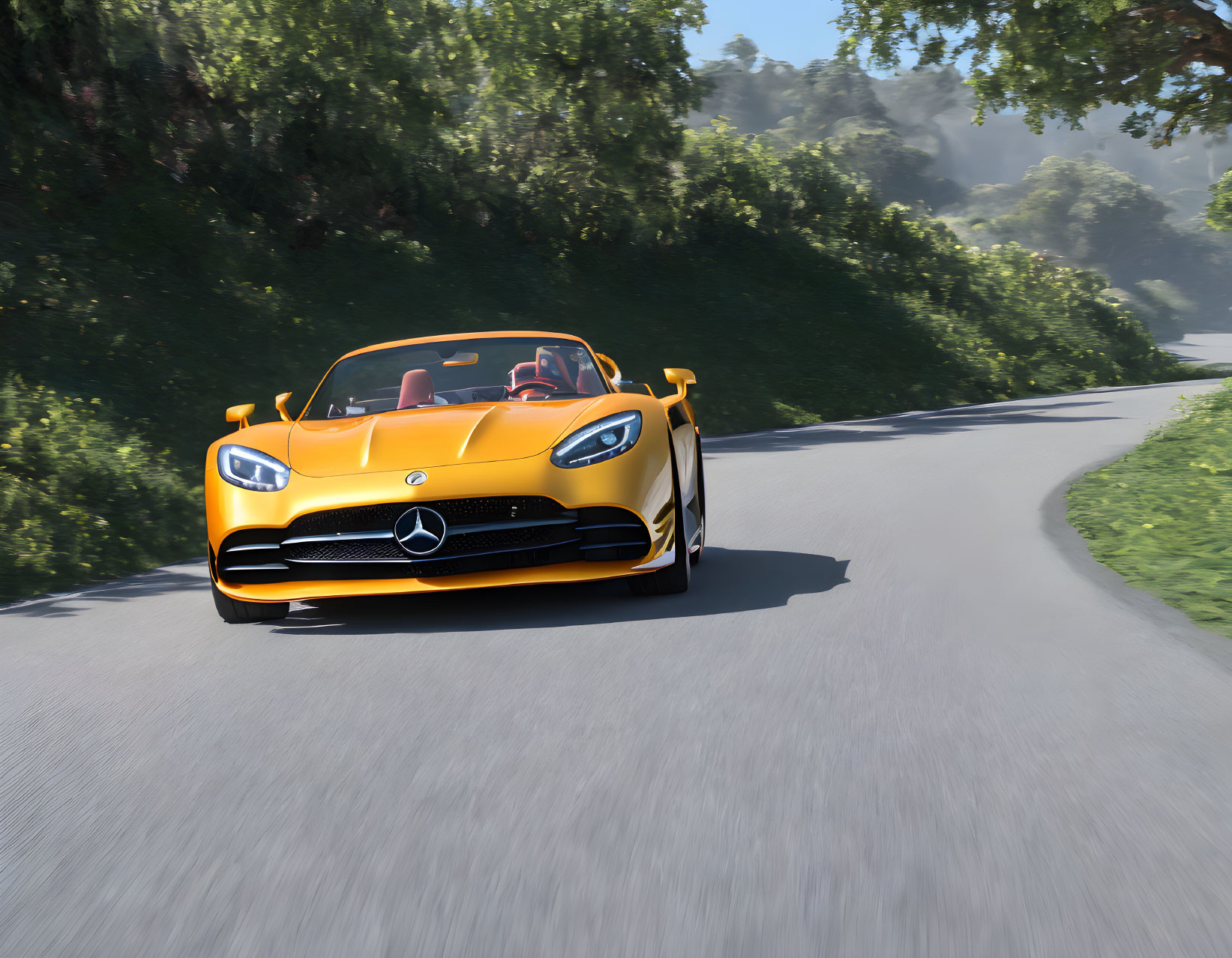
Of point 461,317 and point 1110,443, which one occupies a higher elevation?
point 461,317

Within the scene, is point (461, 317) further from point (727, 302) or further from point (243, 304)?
point (727, 302)

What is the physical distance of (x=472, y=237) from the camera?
93.3 ft

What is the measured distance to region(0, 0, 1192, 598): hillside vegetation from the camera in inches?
615

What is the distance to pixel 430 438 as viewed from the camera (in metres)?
5.92

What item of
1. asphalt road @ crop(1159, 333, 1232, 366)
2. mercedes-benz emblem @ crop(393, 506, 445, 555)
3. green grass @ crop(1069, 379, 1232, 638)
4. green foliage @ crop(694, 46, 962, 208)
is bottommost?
asphalt road @ crop(1159, 333, 1232, 366)

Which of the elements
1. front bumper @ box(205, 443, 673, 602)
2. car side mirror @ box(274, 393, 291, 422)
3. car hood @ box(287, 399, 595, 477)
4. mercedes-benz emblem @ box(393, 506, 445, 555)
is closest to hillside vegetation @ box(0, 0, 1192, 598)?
car side mirror @ box(274, 393, 291, 422)

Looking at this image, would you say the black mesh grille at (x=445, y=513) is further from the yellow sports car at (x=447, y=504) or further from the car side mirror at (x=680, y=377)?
the car side mirror at (x=680, y=377)

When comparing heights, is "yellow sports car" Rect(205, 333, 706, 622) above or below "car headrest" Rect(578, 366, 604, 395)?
below

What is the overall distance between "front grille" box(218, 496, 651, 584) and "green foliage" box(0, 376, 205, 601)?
9.19 ft

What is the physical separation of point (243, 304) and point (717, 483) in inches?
445

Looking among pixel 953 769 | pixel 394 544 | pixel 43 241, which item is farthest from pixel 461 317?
pixel 953 769

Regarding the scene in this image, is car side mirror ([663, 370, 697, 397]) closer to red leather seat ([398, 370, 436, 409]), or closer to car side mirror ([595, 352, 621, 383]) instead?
car side mirror ([595, 352, 621, 383])

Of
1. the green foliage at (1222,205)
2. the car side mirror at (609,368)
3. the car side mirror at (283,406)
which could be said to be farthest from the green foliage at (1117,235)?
the car side mirror at (283,406)

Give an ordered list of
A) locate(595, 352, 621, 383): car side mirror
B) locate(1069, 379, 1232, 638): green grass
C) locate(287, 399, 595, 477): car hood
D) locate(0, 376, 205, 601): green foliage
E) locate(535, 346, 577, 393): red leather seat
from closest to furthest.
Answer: locate(287, 399, 595, 477): car hood
locate(1069, 379, 1232, 638): green grass
locate(535, 346, 577, 393): red leather seat
locate(595, 352, 621, 383): car side mirror
locate(0, 376, 205, 601): green foliage
